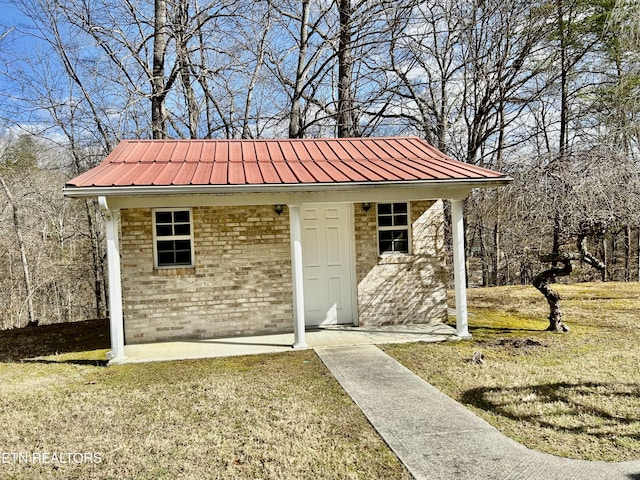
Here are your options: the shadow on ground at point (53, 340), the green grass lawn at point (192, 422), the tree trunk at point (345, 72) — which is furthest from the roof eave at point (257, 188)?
the tree trunk at point (345, 72)

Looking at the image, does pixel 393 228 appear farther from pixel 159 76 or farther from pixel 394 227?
pixel 159 76

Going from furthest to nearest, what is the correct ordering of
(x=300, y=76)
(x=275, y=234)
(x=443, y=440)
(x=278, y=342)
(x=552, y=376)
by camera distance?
(x=300, y=76), (x=275, y=234), (x=278, y=342), (x=552, y=376), (x=443, y=440)

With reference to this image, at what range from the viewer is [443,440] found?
3742 mm

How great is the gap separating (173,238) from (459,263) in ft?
16.2

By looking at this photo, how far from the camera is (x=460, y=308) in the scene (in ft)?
25.0

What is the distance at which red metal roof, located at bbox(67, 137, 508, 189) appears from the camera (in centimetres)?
675

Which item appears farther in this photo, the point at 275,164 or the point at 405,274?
the point at 405,274

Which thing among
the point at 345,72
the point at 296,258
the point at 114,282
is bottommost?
the point at 114,282

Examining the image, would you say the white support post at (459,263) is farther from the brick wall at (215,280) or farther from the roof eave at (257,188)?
the brick wall at (215,280)

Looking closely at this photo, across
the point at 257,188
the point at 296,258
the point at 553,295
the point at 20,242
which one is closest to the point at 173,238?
the point at 257,188

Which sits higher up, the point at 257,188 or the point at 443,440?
the point at 257,188

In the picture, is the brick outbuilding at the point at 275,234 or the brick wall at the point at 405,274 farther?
the brick wall at the point at 405,274

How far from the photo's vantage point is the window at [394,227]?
28.5 ft

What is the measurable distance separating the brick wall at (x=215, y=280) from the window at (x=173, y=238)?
0.41 ft
